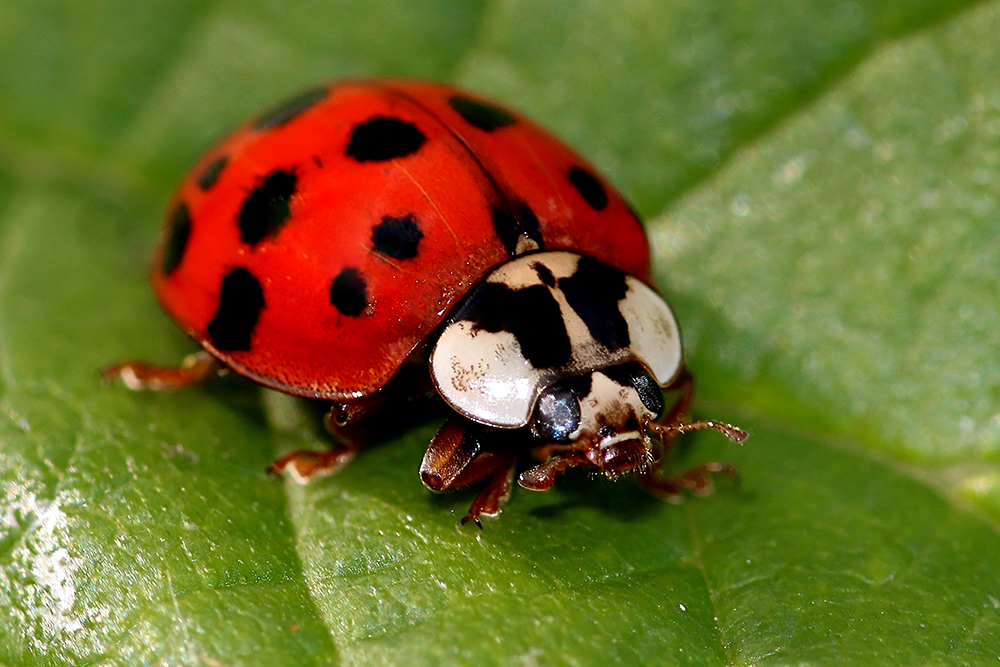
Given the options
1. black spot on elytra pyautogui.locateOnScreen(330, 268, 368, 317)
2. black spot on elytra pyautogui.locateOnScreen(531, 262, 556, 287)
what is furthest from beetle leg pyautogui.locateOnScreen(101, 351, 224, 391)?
black spot on elytra pyautogui.locateOnScreen(531, 262, 556, 287)

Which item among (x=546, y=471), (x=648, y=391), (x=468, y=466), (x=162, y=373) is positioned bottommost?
(x=162, y=373)

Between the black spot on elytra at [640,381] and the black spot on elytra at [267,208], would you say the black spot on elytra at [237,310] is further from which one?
the black spot on elytra at [640,381]

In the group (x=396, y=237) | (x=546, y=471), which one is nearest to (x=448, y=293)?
(x=396, y=237)

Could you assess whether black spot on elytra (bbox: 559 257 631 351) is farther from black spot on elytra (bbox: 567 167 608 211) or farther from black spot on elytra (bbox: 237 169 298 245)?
black spot on elytra (bbox: 237 169 298 245)

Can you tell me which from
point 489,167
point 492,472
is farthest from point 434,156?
point 492,472

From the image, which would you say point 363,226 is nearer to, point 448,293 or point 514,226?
point 448,293
